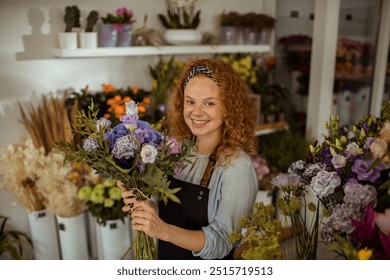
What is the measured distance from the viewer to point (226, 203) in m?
1.01

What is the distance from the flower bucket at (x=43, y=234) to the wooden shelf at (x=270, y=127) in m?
1.30

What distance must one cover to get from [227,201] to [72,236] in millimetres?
1251

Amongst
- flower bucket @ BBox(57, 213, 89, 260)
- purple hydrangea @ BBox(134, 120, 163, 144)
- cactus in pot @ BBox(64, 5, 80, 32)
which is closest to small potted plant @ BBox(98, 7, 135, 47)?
cactus in pot @ BBox(64, 5, 80, 32)

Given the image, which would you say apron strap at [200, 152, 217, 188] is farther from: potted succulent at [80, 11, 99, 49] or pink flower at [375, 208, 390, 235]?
potted succulent at [80, 11, 99, 49]

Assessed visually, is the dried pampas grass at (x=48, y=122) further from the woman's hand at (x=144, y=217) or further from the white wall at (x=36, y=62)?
the woman's hand at (x=144, y=217)

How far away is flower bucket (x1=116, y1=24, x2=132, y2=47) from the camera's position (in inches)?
77.8

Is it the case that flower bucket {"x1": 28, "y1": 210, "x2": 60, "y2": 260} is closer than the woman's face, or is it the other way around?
the woman's face

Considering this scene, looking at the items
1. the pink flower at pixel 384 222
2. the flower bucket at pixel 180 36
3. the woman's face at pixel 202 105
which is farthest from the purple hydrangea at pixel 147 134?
the flower bucket at pixel 180 36

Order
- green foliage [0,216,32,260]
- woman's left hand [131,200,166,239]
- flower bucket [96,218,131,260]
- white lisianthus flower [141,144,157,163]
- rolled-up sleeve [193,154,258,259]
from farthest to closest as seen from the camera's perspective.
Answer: flower bucket [96,218,131,260] < green foliage [0,216,32,260] < rolled-up sleeve [193,154,258,259] < woman's left hand [131,200,166,239] < white lisianthus flower [141,144,157,163]

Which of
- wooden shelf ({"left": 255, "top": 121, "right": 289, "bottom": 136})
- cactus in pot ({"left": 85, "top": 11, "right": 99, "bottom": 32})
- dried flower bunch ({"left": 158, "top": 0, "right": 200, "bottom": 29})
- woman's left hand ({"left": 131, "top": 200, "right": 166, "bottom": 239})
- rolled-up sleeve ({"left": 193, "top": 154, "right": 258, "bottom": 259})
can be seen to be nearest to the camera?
woman's left hand ({"left": 131, "top": 200, "right": 166, "bottom": 239})

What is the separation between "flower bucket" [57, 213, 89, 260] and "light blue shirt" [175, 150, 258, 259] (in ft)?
3.76

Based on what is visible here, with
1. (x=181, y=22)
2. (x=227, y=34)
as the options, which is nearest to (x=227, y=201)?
(x=181, y=22)

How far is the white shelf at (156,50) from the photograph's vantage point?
6.09ft

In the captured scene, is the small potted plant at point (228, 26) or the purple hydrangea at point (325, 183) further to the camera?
the small potted plant at point (228, 26)
